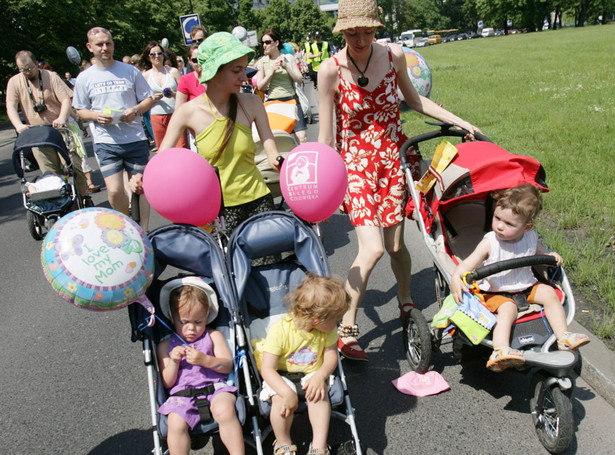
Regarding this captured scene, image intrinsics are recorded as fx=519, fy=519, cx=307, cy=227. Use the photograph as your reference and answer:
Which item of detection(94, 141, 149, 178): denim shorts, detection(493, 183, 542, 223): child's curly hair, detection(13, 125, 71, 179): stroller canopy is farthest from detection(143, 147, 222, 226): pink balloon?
detection(13, 125, 71, 179): stroller canopy

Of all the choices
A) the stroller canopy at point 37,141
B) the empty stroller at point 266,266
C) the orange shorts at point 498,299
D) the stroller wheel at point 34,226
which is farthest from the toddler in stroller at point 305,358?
the stroller wheel at point 34,226

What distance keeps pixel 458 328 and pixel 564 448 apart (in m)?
0.77

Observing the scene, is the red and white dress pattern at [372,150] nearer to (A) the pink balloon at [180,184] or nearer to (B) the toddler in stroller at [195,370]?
(A) the pink balloon at [180,184]

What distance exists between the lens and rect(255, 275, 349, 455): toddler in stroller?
2533mm

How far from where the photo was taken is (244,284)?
2.98 meters

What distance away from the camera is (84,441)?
122 inches

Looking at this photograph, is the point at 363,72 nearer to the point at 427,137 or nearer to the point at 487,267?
the point at 427,137

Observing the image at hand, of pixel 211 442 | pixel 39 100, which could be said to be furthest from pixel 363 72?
pixel 39 100

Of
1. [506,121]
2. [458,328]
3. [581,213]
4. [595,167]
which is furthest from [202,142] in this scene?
[506,121]

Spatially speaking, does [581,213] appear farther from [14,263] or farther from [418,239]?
[14,263]

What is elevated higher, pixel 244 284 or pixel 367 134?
pixel 367 134

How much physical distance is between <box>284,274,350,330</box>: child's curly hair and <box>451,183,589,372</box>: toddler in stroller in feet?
2.40

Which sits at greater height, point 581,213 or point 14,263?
point 581,213

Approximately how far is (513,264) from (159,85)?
22.3 ft
